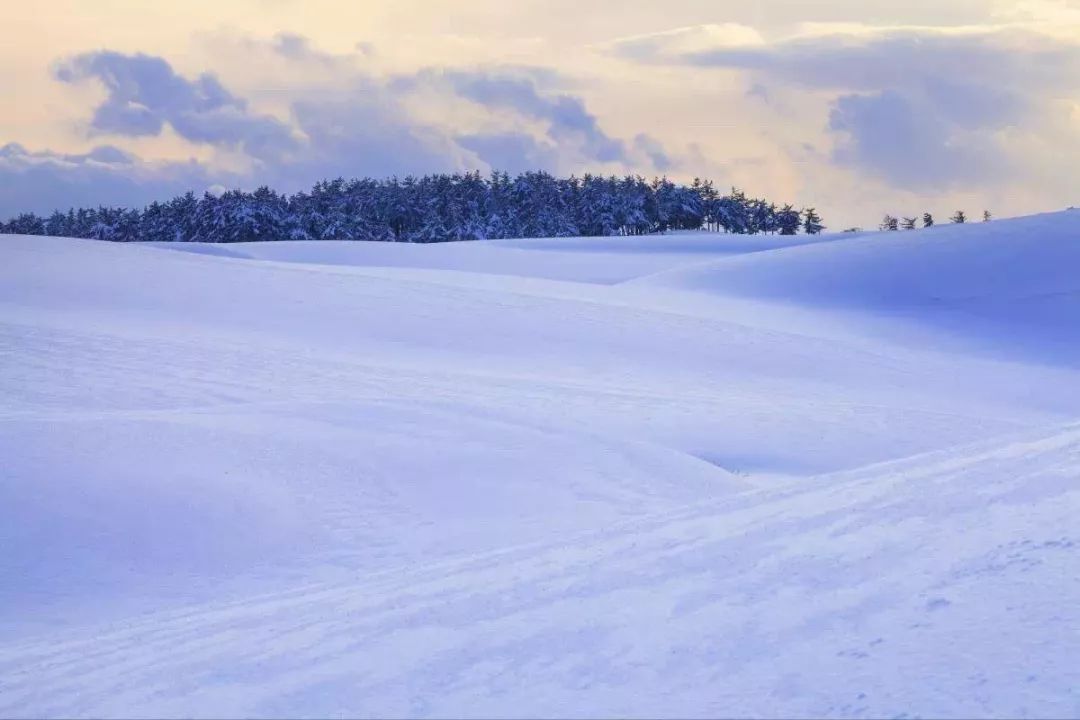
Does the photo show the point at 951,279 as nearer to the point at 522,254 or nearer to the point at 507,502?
the point at 522,254

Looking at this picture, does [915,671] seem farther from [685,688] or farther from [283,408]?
[283,408]

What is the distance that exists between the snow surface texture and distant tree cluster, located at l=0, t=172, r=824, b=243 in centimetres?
5513

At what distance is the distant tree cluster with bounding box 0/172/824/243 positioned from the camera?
8712cm

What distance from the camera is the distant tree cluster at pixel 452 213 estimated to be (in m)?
87.1

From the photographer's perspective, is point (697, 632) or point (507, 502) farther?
point (507, 502)

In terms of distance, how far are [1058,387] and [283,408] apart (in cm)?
1777

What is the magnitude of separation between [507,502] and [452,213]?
77646mm

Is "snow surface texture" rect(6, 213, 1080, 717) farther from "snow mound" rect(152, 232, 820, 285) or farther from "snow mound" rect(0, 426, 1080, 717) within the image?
"snow mound" rect(152, 232, 820, 285)

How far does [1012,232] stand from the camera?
134ft

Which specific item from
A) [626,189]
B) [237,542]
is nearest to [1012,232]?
[237,542]

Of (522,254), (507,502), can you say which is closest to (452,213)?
(522,254)

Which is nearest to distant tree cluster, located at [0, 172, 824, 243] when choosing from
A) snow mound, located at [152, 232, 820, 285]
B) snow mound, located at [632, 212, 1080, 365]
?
snow mound, located at [152, 232, 820, 285]

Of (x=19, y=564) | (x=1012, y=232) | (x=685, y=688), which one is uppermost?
(x=1012, y=232)

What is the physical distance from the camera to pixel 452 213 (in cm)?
8944
